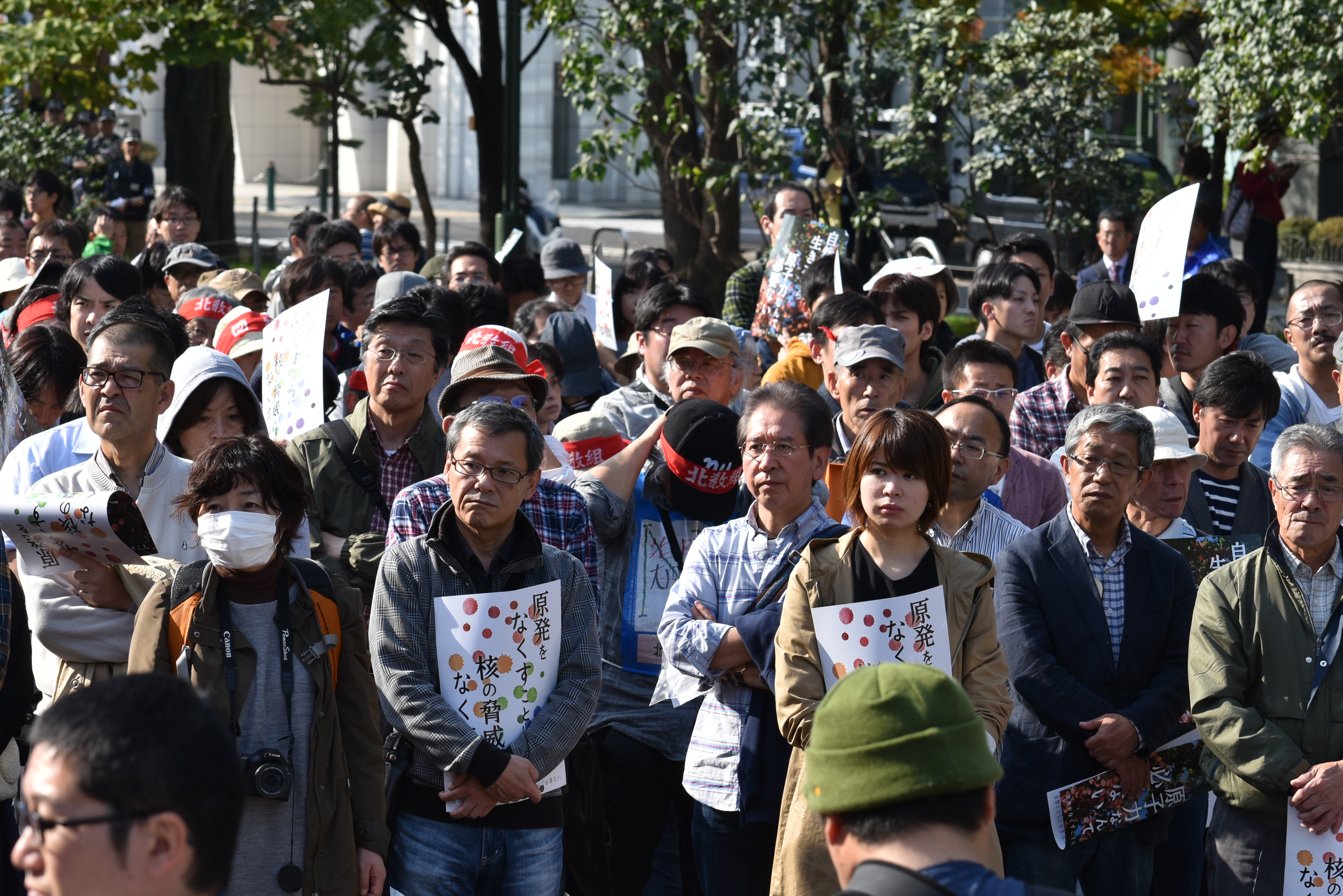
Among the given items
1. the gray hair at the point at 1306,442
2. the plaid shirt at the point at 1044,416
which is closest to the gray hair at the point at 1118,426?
the gray hair at the point at 1306,442

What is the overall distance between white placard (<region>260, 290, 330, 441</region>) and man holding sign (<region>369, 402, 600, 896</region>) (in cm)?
162

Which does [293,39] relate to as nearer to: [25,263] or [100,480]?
[25,263]

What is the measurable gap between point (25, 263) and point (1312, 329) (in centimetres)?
711

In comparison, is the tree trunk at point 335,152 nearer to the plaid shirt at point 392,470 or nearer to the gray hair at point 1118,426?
the plaid shirt at point 392,470

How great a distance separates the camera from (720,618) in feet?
14.1

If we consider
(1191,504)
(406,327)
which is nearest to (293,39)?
(406,327)

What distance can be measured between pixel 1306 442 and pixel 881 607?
148 centimetres

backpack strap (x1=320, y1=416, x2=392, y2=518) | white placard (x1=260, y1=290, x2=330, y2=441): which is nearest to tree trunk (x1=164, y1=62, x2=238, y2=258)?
white placard (x1=260, y1=290, x2=330, y2=441)

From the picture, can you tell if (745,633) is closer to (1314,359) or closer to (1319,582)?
(1319,582)

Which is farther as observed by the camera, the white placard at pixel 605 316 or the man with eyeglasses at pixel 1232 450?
the white placard at pixel 605 316

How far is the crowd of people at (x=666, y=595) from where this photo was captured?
3.73 metres

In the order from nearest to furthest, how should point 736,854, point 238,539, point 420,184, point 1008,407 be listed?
point 238,539 → point 736,854 → point 1008,407 → point 420,184

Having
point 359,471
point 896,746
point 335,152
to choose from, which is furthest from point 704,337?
point 335,152

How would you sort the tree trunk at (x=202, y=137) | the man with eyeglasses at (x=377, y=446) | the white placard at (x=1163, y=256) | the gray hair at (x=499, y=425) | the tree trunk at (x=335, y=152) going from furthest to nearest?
the tree trunk at (x=335, y=152) → the tree trunk at (x=202, y=137) → the white placard at (x=1163, y=256) → the man with eyeglasses at (x=377, y=446) → the gray hair at (x=499, y=425)
